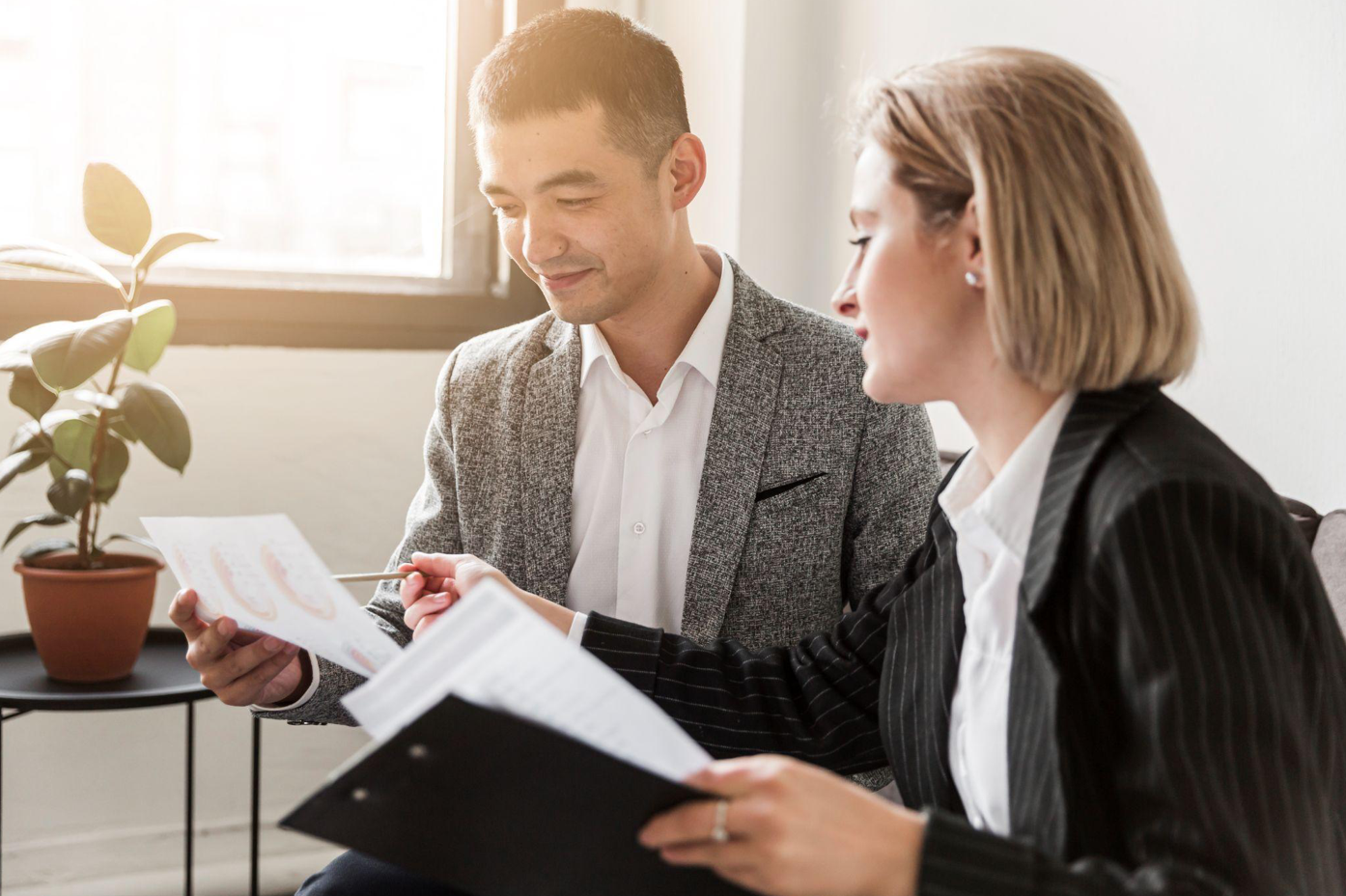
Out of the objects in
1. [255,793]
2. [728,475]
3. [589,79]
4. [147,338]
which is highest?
[589,79]

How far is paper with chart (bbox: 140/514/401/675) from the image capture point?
0.96 m

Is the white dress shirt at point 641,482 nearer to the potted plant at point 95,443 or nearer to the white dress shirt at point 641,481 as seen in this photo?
the white dress shirt at point 641,481

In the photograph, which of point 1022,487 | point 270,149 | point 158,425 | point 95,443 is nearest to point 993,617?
point 1022,487

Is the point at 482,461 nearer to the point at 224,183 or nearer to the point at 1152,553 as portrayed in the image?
the point at 1152,553

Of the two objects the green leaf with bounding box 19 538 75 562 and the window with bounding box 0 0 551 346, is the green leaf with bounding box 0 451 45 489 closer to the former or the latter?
the green leaf with bounding box 19 538 75 562

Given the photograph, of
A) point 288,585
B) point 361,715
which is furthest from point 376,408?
point 361,715

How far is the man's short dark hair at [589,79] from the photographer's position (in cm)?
134

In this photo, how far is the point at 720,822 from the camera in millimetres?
679

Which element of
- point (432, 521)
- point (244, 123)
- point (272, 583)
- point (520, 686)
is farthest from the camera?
point (244, 123)

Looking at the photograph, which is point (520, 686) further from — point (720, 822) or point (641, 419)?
point (641, 419)

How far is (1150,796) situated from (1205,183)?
3.12ft

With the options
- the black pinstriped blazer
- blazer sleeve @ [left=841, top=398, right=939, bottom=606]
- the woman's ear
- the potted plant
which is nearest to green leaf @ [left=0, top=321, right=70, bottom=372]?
the potted plant

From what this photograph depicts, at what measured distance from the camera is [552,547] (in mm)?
1404

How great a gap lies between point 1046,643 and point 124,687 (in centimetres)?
133
